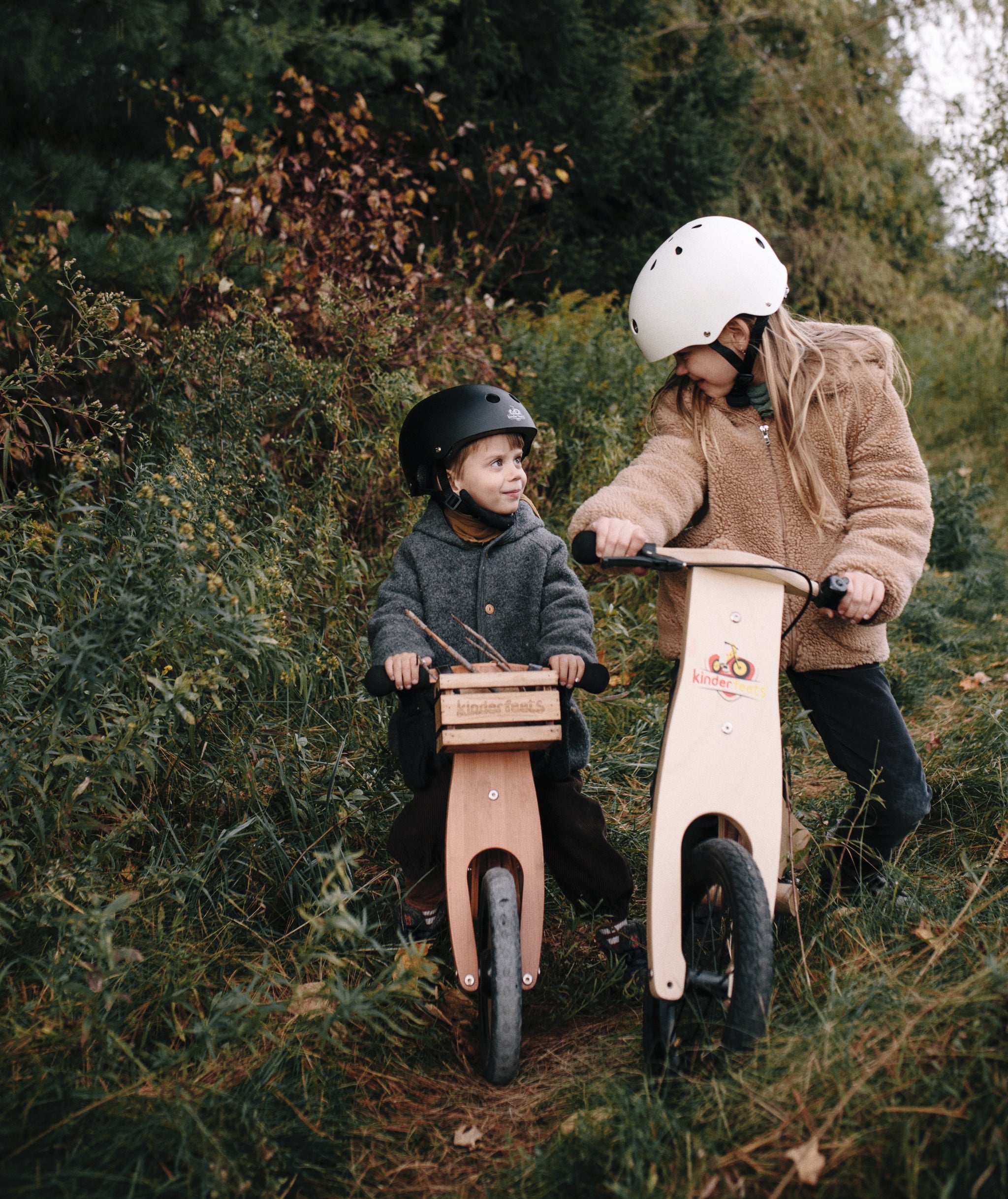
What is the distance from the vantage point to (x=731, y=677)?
7.69 feet

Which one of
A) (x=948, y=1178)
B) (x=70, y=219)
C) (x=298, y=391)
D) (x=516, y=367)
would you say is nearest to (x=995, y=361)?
(x=516, y=367)

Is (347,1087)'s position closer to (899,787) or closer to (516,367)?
(899,787)

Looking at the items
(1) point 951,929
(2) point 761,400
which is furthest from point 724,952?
(2) point 761,400

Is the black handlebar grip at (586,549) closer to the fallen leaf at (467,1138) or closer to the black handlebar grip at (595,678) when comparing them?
the black handlebar grip at (595,678)

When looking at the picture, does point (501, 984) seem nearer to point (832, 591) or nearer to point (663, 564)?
point (663, 564)

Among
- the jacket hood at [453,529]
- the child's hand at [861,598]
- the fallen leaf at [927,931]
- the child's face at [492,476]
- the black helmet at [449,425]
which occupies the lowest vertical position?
the fallen leaf at [927,931]

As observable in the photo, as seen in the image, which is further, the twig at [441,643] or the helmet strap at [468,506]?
the helmet strap at [468,506]

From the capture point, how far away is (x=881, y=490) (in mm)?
2646

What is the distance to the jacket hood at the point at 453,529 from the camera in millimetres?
2836

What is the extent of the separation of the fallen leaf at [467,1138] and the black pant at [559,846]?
75 cm

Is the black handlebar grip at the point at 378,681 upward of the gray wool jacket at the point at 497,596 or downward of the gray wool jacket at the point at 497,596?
downward

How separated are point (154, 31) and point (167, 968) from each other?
14.7ft

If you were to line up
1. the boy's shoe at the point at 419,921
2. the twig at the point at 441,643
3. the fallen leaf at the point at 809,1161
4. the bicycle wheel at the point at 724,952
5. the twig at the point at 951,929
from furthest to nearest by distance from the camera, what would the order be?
1. the boy's shoe at the point at 419,921
2. the twig at the point at 441,643
3. the twig at the point at 951,929
4. the bicycle wheel at the point at 724,952
5. the fallen leaf at the point at 809,1161

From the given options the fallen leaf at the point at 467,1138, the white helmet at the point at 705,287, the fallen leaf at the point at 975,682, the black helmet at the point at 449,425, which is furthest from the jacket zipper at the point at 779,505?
the fallen leaf at the point at 975,682
